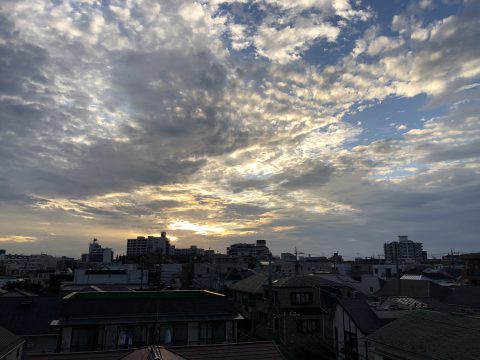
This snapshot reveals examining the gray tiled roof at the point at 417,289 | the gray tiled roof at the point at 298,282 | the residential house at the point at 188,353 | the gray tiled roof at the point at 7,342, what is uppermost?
the gray tiled roof at the point at 298,282

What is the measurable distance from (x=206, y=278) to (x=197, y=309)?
5062 centimetres

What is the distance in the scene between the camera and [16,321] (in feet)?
105

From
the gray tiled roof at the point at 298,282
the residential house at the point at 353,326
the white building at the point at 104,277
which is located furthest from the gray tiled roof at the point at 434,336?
the white building at the point at 104,277

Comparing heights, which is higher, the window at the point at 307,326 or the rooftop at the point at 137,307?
the rooftop at the point at 137,307

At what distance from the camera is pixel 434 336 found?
18109 millimetres

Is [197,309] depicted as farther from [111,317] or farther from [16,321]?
[16,321]

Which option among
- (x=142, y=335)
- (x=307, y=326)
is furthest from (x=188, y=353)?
(x=307, y=326)

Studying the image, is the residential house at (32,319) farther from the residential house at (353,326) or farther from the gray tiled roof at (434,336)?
the gray tiled roof at (434,336)

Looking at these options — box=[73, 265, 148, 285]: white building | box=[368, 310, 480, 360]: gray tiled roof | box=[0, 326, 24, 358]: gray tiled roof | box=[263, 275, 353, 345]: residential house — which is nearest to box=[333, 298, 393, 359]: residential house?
box=[368, 310, 480, 360]: gray tiled roof

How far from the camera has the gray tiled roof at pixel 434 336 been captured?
16094 millimetres

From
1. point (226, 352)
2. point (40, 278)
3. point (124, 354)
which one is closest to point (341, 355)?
point (226, 352)

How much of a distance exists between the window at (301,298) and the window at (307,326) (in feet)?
7.87

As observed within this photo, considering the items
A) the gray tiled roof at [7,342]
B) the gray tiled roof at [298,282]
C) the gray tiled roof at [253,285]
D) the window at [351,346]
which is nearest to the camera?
the gray tiled roof at [7,342]

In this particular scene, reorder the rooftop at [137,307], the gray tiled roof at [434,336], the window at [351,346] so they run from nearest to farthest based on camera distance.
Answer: the gray tiled roof at [434,336], the window at [351,346], the rooftop at [137,307]
